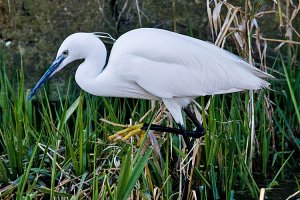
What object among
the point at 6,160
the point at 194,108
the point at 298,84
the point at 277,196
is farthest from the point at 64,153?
the point at 298,84

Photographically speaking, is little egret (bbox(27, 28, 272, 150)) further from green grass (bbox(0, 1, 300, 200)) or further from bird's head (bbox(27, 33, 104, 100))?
green grass (bbox(0, 1, 300, 200))

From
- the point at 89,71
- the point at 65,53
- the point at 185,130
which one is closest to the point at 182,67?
the point at 185,130

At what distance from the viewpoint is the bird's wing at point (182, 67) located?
3.71 m

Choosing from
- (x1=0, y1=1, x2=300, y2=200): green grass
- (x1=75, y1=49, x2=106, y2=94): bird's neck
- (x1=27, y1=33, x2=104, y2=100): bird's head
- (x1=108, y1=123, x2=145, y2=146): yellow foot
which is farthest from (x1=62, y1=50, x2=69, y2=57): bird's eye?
(x1=108, y1=123, x2=145, y2=146): yellow foot

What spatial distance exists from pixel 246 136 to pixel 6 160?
1.13 m

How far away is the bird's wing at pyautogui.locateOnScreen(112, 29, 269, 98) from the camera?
3.71 metres

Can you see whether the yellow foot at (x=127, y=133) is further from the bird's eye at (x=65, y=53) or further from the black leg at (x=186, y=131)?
the bird's eye at (x=65, y=53)

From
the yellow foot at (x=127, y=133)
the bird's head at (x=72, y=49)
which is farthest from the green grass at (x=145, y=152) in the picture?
the bird's head at (x=72, y=49)

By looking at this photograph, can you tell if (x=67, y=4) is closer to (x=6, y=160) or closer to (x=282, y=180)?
(x=6, y=160)

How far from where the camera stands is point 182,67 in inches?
149

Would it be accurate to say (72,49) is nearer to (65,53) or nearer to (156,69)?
(65,53)

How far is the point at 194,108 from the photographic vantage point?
13.2 ft

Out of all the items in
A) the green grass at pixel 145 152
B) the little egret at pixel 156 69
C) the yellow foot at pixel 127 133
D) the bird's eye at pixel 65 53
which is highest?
→ the bird's eye at pixel 65 53

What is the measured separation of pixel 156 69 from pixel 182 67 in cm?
13
